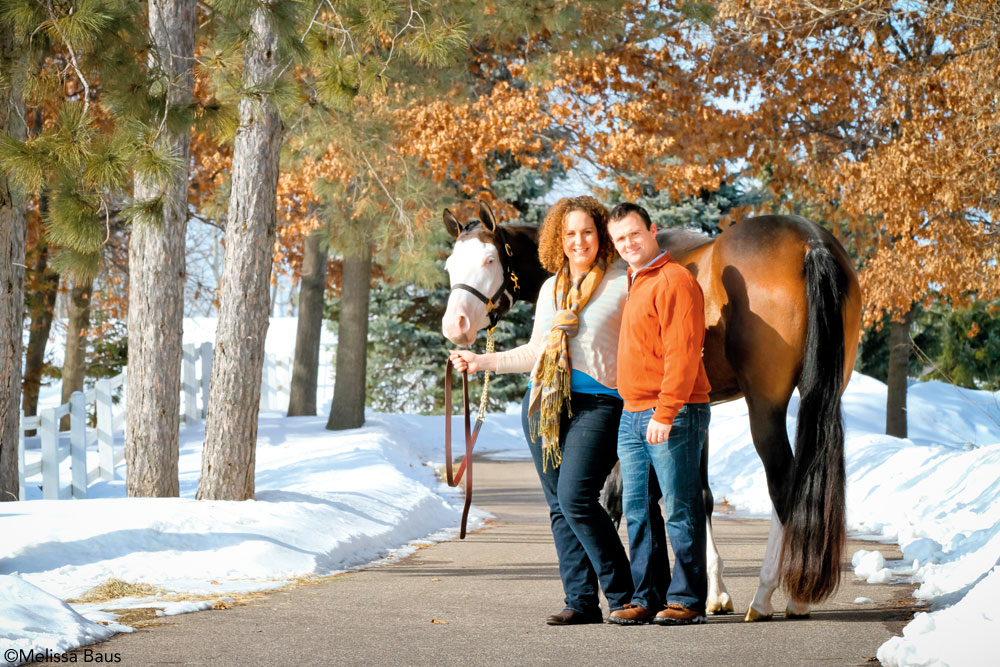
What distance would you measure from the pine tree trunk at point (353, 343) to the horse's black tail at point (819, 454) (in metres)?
13.3

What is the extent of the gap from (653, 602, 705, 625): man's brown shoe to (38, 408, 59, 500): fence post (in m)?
8.05

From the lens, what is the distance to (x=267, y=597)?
5.91 m

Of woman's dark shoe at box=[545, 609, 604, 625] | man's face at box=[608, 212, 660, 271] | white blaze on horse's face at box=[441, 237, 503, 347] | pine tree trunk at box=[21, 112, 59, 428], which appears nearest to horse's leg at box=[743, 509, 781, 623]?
woman's dark shoe at box=[545, 609, 604, 625]

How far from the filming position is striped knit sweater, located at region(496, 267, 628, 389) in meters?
4.93

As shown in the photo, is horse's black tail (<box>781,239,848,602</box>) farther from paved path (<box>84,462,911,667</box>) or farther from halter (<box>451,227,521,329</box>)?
halter (<box>451,227,521,329</box>)

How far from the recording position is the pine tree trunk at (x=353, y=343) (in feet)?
58.9

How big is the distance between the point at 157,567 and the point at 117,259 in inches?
652

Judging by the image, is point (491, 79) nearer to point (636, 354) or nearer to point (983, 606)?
point (636, 354)

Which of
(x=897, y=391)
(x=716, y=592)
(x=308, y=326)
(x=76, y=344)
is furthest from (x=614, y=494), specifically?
(x=76, y=344)

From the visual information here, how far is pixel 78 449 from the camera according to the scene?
11.8m

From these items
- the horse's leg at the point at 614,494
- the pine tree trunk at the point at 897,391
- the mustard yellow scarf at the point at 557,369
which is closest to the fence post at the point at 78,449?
the horse's leg at the point at 614,494

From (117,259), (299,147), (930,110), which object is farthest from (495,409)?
(930,110)

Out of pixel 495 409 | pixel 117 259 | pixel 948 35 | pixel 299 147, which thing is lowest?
pixel 495 409

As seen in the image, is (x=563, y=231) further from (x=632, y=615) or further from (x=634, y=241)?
(x=632, y=615)
